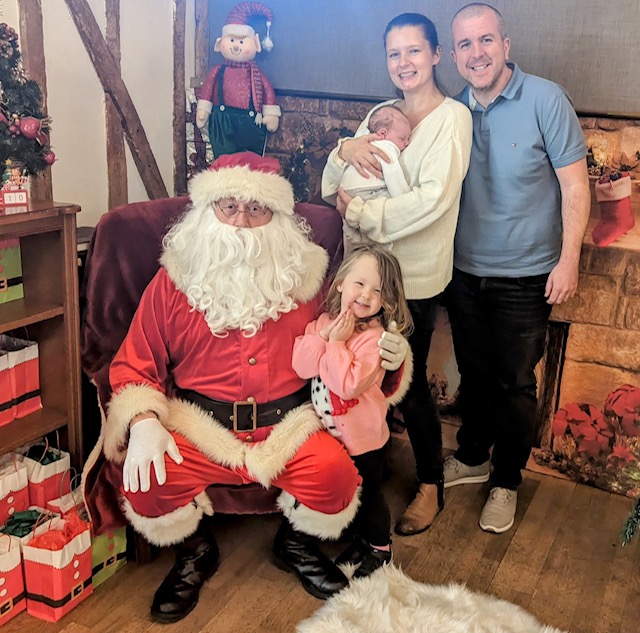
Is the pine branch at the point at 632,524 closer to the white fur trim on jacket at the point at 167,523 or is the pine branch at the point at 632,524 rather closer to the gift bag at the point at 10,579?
the white fur trim on jacket at the point at 167,523

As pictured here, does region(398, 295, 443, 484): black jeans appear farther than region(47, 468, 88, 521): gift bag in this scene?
Yes

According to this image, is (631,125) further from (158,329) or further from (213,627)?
(213,627)

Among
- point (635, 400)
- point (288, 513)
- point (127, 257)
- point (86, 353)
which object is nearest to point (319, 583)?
point (288, 513)

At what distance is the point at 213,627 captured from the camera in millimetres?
1963

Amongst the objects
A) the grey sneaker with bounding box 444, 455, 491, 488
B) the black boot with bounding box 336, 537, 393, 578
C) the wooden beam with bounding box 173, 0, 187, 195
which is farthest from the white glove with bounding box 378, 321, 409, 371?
the wooden beam with bounding box 173, 0, 187, 195

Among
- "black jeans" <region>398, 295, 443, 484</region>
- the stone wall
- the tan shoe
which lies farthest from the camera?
the stone wall

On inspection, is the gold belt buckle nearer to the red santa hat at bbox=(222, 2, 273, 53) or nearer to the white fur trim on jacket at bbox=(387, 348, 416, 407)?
the white fur trim on jacket at bbox=(387, 348, 416, 407)

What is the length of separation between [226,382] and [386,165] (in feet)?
2.62

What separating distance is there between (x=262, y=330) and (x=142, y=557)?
31.3 inches

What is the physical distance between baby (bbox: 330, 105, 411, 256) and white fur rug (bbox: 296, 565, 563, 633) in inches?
40.3

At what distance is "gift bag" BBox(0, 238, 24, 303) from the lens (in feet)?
7.03

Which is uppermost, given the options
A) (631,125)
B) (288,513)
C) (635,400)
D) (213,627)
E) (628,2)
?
(628,2)

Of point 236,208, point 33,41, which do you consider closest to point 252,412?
point 236,208

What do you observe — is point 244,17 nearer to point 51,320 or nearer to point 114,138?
point 114,138
